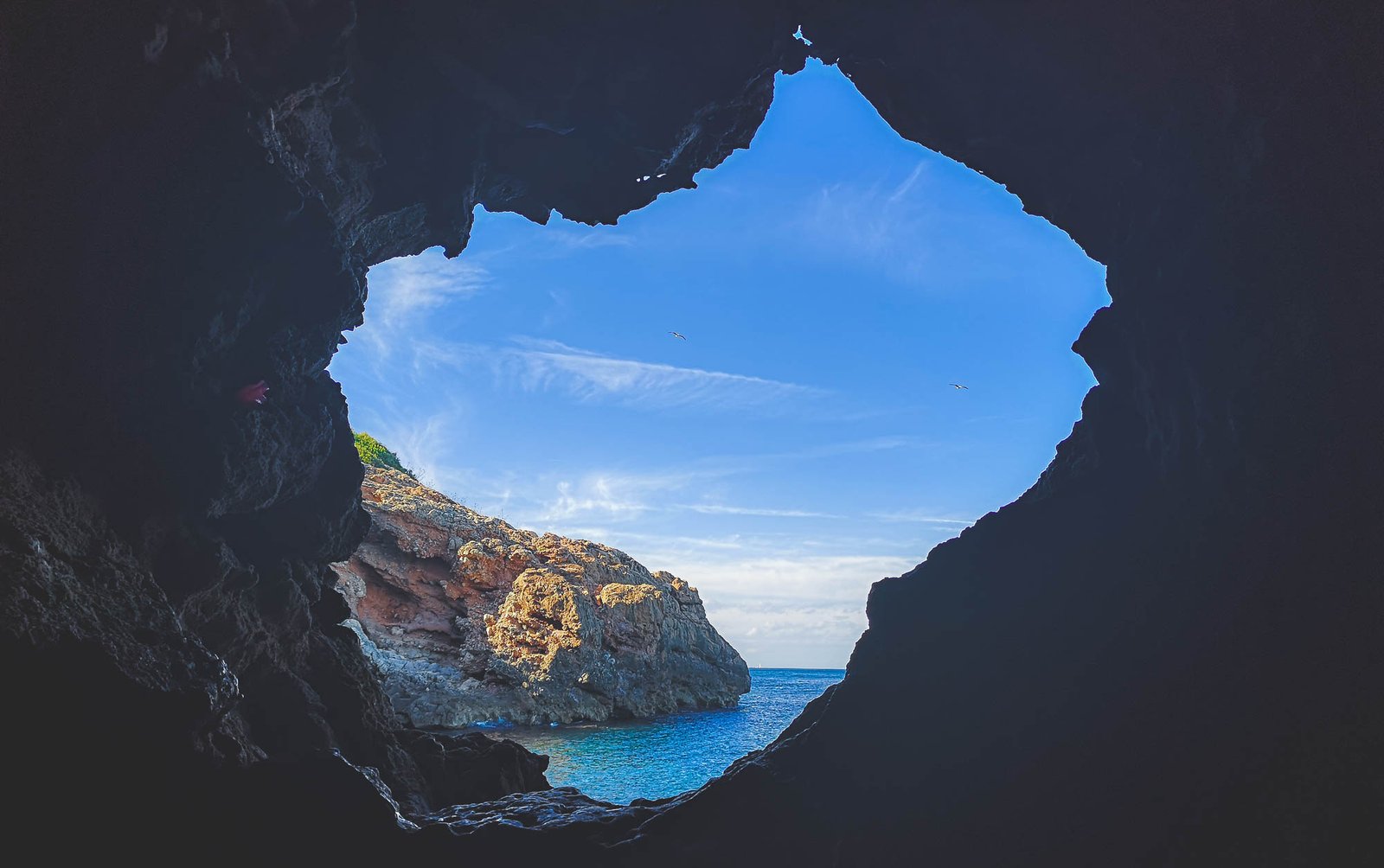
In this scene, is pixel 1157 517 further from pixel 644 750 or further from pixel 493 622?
pixel 493 622

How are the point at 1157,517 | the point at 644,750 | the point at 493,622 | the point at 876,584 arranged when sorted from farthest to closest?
the point at 493,622 → the point at 644,750 → the point at 876,584 → the point at 1157,517

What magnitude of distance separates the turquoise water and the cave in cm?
1146

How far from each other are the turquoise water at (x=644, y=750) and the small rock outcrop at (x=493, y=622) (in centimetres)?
190

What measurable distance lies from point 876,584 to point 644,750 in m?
26.7

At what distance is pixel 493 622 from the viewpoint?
42.8m

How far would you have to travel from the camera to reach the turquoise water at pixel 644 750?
2533 centimetres

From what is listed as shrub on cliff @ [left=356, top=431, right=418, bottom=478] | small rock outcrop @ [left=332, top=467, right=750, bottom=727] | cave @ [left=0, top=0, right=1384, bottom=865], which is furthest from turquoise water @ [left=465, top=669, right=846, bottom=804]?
shrub on cliff @ [left=356, top=431, right=418, bottom=478]

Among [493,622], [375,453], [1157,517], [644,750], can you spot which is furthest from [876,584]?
[375,453]

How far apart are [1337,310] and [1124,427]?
11.3 ft

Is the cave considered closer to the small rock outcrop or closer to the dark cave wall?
the dark cave wall

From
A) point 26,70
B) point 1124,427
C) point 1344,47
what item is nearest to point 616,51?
point 26,70

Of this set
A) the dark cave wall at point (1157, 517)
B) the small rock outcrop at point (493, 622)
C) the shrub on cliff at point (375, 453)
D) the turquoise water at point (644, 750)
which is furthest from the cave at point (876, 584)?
the shrub on cliff at point (375, 453)

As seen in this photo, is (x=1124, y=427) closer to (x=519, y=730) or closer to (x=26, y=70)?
(x=26, y=70)

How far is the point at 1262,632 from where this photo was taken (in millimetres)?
6992
